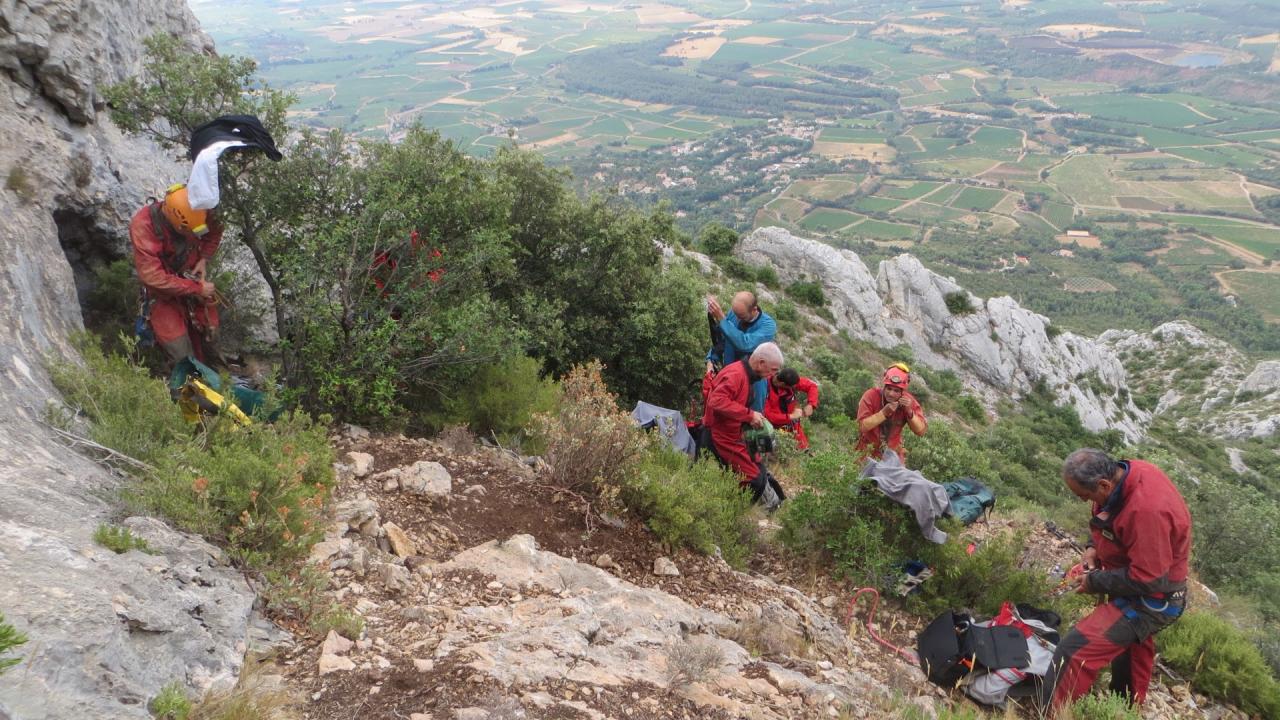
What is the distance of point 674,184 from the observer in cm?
9238

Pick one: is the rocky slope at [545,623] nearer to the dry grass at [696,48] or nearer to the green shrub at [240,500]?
the green shrub at [240,500]

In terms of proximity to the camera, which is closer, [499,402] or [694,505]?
[694,505]

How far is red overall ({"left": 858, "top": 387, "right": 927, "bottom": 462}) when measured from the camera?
6363 millimetres

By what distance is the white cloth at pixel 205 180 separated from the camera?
5.11 metres

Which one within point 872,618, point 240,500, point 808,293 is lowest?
point 808,293

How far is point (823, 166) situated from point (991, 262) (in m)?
41.0

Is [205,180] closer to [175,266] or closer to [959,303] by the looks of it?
[175,266]

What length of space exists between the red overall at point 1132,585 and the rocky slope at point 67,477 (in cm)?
473

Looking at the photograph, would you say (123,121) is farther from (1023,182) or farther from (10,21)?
(1023,182)

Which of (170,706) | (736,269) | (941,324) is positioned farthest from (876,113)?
(170,706)

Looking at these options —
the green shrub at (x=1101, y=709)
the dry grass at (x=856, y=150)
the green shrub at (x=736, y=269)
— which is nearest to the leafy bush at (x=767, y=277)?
the green shrub at (x=736, y=269)

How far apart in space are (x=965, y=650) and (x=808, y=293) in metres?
20.6

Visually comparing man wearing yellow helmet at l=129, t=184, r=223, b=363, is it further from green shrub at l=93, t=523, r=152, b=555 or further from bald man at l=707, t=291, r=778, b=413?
bald man at l=707, t=291, r=778, b=413

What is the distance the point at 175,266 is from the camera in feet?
18.5
